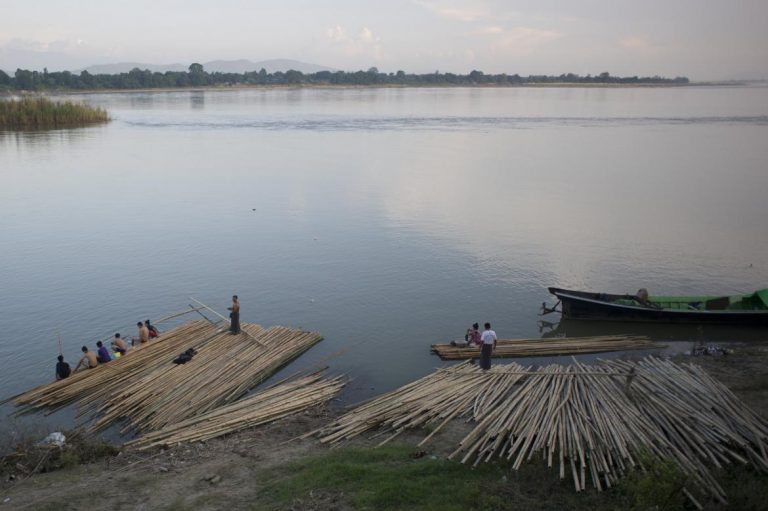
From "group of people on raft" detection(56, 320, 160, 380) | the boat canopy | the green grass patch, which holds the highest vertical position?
the boat canopy

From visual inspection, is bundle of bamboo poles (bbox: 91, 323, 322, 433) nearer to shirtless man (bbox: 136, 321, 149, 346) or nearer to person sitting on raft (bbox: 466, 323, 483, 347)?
shirtless man (bbox: 136, 321, 149, 346)

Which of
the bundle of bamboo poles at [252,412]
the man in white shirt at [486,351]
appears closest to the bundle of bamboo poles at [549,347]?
the man in white shirt at [486,351]

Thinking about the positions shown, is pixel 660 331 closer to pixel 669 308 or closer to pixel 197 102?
pixel 669 308

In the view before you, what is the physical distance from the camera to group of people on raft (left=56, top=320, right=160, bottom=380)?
1627 cm

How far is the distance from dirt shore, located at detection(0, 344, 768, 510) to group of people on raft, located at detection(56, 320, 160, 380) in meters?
4.59

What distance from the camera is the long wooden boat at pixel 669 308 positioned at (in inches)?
824

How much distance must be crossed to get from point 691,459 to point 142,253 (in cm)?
2433

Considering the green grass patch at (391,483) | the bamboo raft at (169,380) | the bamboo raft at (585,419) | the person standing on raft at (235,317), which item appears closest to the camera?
the green grass patch at (391,483)

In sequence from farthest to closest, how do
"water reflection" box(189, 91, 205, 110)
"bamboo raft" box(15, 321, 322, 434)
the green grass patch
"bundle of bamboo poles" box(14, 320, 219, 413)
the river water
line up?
"water reflection" box(189, 91, 205, 110) < the river water < "bundle of bamboo poles" box(14, 320, 219, 413) < "bamboo raft" box(15, 321, 322, 434) < the green grass patch

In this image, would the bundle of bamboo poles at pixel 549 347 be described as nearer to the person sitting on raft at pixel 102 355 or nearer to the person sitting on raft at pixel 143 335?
the person sitting on raft at pixel 143 335

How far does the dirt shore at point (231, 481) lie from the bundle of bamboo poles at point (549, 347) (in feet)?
17.6

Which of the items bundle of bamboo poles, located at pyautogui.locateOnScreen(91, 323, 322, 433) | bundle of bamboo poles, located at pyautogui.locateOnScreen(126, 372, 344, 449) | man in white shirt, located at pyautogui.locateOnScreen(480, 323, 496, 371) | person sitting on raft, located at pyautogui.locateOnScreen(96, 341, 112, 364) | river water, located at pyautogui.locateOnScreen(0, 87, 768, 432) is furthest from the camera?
river water, located at pyautogui.locateOnScreen(0, 87, 768, 432)

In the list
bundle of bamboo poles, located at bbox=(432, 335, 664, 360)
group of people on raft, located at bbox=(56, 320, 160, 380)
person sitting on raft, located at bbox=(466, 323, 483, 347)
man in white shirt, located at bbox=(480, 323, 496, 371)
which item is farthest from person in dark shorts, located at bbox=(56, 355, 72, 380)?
person sitting on raft, located at bbox=(466, 323, 483, 347)

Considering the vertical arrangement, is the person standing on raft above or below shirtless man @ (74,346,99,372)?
above
